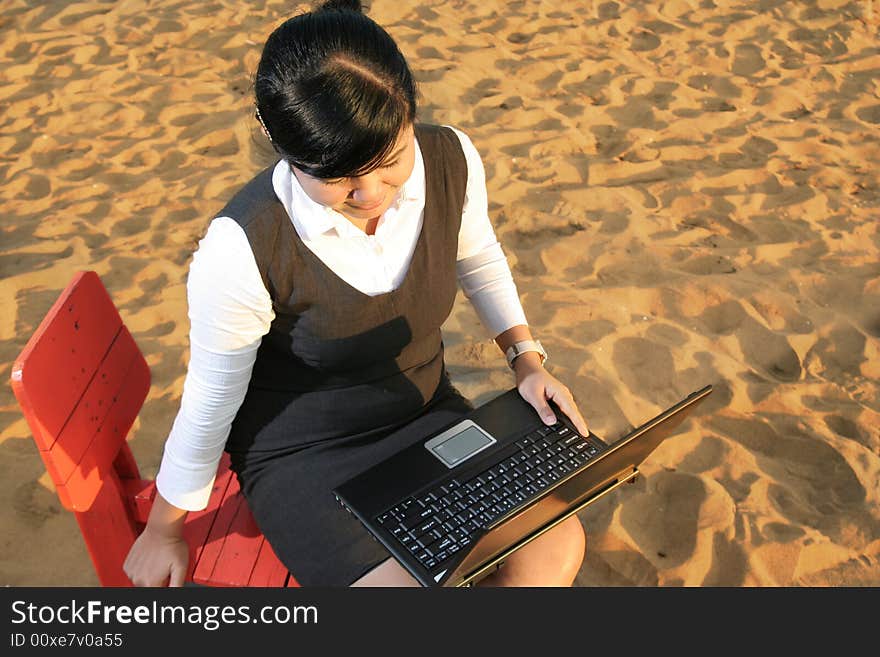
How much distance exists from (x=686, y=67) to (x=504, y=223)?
1.76 m

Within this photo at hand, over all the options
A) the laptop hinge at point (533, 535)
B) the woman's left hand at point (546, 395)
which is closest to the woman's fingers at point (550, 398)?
the woman's left hand at point (546, 395)

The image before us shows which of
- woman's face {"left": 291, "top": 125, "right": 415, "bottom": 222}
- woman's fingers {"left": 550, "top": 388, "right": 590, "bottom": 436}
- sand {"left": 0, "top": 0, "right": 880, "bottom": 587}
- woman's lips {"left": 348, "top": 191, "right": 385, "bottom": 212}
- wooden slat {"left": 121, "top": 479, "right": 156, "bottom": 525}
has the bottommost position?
sand {"left": 0, "top": 0, "right": 880, "bottom": 587}

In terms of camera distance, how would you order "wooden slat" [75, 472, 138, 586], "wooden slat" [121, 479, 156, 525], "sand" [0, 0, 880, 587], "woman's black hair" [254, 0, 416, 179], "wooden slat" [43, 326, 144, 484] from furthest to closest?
"sand" [0, 0, 880, 587]
"wooden slat" [121, 479, 156, 525]
"wooden slat" [75, 472, 138, 586]
"wooden slat" [43, 326, 144, 484]
"woman's black hair" [254, 0, 416, 179]

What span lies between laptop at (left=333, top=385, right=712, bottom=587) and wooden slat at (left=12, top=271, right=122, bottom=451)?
0.56m

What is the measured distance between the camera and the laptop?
1483 mm

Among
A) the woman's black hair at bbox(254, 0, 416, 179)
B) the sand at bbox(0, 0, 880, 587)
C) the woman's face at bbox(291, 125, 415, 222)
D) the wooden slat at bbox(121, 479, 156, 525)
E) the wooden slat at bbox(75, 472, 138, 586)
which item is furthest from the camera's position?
the sand at bbox(0, 0, 880, 587)

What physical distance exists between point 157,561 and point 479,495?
68 cm

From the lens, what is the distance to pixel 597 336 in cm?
303

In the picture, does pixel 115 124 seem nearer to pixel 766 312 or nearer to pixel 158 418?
pixel 158 418

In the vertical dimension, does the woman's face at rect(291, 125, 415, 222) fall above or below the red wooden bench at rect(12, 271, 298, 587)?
above

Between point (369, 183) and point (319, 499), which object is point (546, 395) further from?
point (369, 183)

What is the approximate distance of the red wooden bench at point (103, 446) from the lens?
5.27 ft

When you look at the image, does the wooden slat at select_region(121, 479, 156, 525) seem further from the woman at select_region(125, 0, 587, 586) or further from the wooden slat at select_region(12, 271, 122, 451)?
the wooden slat at select_region(12, 271, 122, 451)

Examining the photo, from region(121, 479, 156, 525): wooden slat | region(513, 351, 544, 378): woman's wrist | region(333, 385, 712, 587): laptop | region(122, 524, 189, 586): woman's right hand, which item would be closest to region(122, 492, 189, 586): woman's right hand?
region(122, 524, 189, 586): woman's right hand
